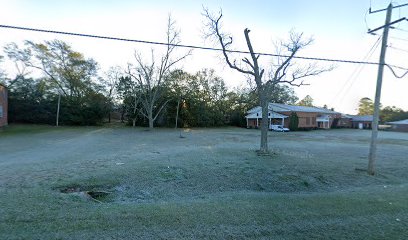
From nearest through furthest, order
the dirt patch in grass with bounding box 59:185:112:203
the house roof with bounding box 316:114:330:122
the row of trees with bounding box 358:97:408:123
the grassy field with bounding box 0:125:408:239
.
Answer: the grassy field with bounding box 0:125:408:239 → the dirt patch in grass with bounding box 59:185:112:203 → the house roof with bounding box 316:114:330:122 → the row of trees with bounding box 358:97:408:123

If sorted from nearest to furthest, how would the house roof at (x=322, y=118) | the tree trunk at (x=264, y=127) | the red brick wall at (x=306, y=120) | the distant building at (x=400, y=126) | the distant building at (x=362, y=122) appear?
the tree trunk at (x=264, y=127), the red brick wall at (x=306, y=120), the house roof at (x=322, y=118), the distant building at (x=400, y=126), the distant building at (x=362, y=122)

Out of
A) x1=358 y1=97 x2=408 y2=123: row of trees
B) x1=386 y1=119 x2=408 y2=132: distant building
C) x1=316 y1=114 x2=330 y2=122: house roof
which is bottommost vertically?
x1=386 y1=119 x2=408 y2=132: distant building

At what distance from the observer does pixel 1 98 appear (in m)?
27.1

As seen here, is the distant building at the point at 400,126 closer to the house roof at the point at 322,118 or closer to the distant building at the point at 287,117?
the distant building at the point at 287,117

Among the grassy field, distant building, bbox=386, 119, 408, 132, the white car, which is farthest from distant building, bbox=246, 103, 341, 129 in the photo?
the grassy field

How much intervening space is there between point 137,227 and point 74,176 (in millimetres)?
4467

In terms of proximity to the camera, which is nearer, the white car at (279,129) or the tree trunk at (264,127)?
the tree trunk at (264,127)

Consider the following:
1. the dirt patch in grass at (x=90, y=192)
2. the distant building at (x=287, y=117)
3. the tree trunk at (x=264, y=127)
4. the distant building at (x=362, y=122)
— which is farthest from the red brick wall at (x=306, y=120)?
the dirt patch in grass at (x=90, y=192)

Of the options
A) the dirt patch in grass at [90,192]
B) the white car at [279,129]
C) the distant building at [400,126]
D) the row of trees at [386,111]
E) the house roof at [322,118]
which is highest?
the row of trees at [386,111]

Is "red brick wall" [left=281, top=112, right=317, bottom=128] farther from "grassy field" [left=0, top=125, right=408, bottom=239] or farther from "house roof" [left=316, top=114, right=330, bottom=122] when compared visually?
"grassy field" [left=0, top=125, right=408, bottom=239]

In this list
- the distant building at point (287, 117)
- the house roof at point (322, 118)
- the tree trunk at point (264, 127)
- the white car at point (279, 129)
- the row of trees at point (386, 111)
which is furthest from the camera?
the row of trees at point (386, 111)

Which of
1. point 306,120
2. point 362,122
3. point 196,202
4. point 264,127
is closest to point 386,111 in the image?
point 362,122

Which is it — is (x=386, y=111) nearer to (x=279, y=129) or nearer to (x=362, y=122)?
(x=362, y=122)

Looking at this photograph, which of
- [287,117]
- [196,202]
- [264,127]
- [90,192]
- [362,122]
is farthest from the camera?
[362,122]
